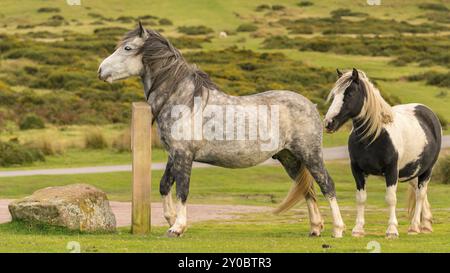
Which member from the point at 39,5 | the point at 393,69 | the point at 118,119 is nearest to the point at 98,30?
the point at 39,5

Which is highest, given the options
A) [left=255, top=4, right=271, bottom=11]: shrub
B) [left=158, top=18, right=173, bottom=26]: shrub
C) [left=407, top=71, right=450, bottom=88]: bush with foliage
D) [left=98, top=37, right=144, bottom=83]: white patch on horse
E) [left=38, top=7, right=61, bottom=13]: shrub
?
[left=98, top=37, right=144, bottom=83]: white patch on horse

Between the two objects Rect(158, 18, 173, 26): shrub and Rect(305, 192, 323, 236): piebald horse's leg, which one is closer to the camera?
Rect(305, 192, 323, 236): piebald horse's leg

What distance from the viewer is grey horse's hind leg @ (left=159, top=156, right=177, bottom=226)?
14195 mm

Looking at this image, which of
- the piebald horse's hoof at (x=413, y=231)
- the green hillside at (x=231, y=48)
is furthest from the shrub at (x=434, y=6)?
the piebald horse's hoof at (x=413, y=231)

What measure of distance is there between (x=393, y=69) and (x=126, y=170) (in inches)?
1614

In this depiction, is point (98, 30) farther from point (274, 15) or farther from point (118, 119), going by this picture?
point (118, 119)

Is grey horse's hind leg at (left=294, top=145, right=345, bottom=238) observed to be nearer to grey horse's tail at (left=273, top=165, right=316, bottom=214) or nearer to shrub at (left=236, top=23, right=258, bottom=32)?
grey horse's tail at (left=273, top=165, right=316, bottom=214)

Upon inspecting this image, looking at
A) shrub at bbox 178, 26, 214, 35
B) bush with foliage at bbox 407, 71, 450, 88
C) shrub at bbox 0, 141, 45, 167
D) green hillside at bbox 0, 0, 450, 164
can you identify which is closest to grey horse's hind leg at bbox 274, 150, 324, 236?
shrub at bbox 0, 141, 45, 167

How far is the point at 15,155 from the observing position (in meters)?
30.2

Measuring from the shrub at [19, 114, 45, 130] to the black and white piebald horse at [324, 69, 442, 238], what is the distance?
87.7 ft

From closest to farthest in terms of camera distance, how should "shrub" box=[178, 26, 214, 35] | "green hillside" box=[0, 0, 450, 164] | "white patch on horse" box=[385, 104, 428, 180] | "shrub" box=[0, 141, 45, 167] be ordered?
"white patch on horse" box=[385, 104, 428, 180], "shrub" box=[0, 141, 45, 167], "green hillside" box=[0, 0, 450, 164], "shrub" box=[178, 26, 214, 35]

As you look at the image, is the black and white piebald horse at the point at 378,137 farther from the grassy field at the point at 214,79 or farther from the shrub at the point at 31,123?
the shrub at the point at 31,123

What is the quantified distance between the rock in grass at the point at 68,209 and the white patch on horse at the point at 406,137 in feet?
13.3

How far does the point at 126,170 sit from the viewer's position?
27969 millimetres
